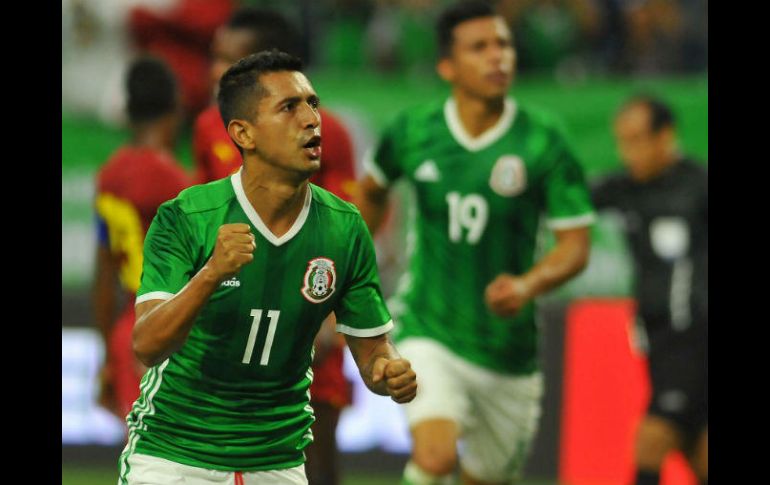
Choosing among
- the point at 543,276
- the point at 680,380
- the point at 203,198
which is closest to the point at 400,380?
the point at 203,198

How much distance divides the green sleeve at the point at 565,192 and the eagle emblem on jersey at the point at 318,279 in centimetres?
267

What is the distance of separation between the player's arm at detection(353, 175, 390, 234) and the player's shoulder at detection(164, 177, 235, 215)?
2743mm

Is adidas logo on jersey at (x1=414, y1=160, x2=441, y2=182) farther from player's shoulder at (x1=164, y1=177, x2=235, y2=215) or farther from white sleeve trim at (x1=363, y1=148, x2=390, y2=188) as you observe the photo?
player's shoulder at (x1=164, y1=177, x2=235, y2=215)

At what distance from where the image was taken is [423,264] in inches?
304

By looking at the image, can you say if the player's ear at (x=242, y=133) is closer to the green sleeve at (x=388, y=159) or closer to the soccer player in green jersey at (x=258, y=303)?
the soccer player in green jersey at (x=258, y=303)

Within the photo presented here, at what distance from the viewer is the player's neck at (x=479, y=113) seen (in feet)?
25.0

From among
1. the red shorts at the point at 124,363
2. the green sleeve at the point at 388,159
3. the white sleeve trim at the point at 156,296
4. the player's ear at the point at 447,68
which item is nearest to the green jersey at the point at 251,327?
the white sleeve trim at the point at 156,296

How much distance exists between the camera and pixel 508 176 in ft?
24.8

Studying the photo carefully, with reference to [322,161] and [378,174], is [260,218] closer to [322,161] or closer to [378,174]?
[322,161]

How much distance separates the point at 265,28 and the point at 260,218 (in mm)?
2202

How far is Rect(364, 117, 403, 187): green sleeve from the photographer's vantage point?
780cm

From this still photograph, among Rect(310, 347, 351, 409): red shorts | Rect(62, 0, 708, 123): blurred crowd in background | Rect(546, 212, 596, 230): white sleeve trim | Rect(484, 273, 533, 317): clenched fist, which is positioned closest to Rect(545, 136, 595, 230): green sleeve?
Rect(546, 212, 596, 230): white sleeve trim
